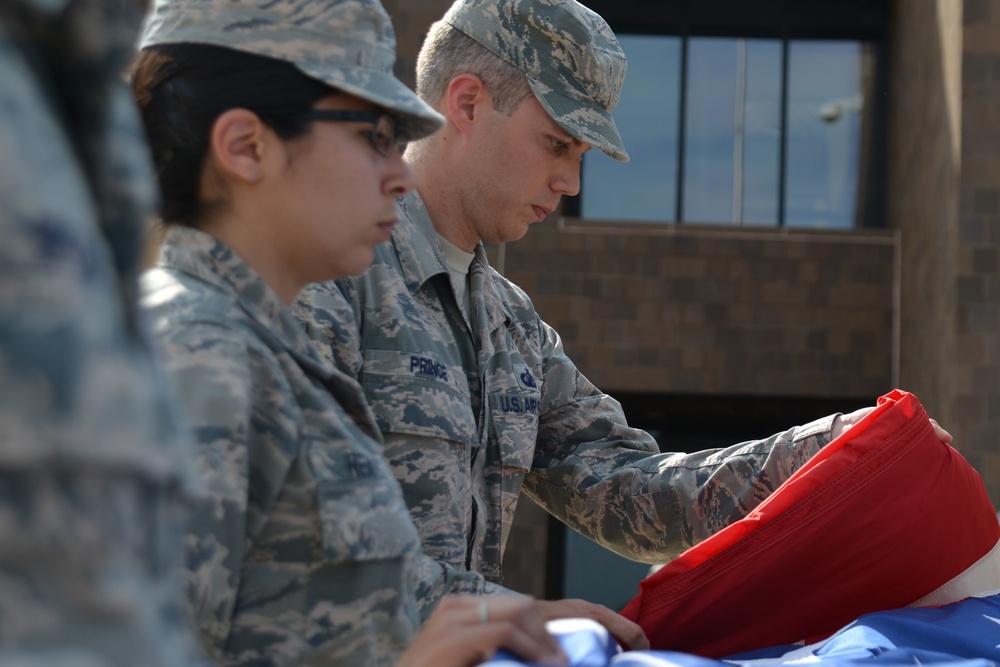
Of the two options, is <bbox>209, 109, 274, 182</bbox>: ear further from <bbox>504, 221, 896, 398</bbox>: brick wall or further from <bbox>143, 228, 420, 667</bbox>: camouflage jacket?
<bbox>504, 221, 896, 398</bbox>: brick wall

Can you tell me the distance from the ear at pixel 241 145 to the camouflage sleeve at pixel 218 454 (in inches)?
7.7

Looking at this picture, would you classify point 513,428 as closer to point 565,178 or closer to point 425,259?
point 425,259

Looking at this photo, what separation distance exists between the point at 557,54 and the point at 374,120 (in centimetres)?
116

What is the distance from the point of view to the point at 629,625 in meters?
1.96

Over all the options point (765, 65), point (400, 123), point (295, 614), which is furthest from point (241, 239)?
point (765, 65)

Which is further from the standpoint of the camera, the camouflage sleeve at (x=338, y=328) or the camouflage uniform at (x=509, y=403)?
the camouflage uniform at (x=509, y=403)

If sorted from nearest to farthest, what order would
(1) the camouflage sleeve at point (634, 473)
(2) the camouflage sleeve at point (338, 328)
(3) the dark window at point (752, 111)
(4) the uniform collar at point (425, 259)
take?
(2) the camouflage sleeve at point (338, 328) < (4) the uniform collar at point (425, 259) < (1) the camouflage sleeve at point (634, 473) < (3) the dark window at point (752, 111)

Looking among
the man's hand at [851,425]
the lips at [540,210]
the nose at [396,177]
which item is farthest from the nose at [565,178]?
the nose at [396,177]

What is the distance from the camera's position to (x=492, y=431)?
2.30 metres

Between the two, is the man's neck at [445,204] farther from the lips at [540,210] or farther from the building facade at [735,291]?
the building facade at [735,291]

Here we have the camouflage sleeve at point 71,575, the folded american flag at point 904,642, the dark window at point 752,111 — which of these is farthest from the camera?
the dark window at point 752,111

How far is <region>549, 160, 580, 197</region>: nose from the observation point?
2492mm

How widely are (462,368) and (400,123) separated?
90 centimetres

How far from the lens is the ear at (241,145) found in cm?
134
